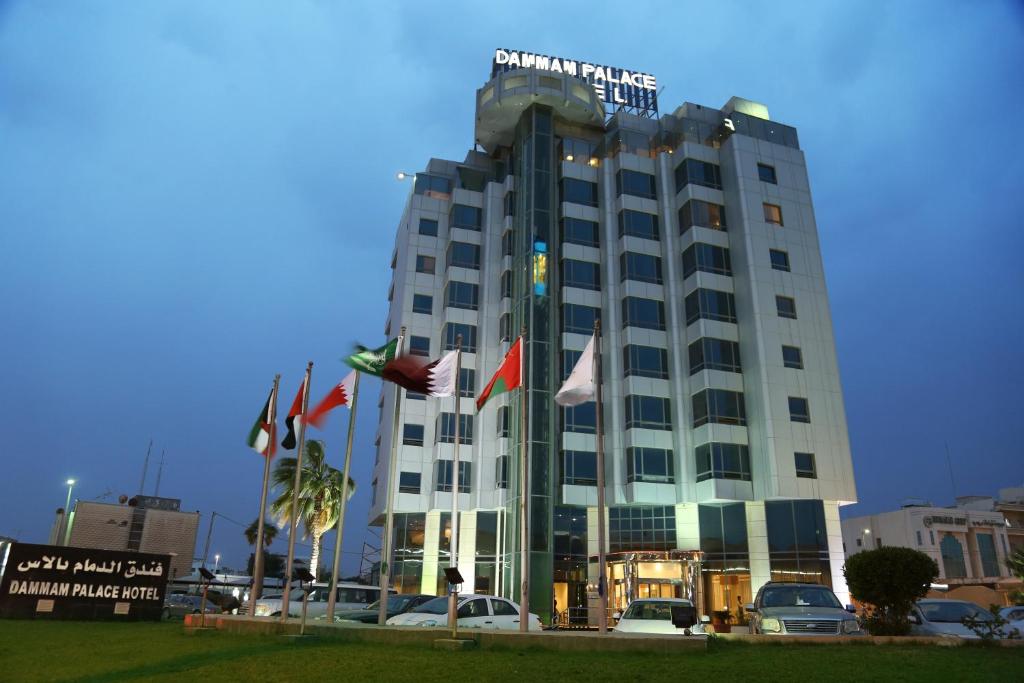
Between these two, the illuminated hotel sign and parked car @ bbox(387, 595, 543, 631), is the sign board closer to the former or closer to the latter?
the illuminated hotel sign

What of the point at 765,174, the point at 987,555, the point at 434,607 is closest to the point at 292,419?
the point at 434,607

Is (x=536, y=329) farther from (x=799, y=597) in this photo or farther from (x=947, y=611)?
(x=947, y=611)

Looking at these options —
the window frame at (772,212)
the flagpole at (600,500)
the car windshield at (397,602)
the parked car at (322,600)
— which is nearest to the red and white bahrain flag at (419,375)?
the flagpole at (600,500)

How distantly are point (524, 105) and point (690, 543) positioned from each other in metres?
32.5

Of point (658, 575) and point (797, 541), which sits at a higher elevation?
point (797, 541)

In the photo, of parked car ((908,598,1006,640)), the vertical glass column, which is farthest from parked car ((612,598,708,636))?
the vertical glass column

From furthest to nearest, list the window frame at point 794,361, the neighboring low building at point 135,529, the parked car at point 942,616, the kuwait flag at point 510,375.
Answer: the neighboring low building at point 135,529
the window frame at point 794,361
the kuwait flag at point 510,375
the parked car at point 942,616

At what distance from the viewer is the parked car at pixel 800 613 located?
57.2 feet

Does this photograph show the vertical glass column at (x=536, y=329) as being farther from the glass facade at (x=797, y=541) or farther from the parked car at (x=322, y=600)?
the parked car at (x=322, y=600)

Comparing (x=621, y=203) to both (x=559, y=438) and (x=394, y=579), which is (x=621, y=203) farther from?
(x=394, y=579)

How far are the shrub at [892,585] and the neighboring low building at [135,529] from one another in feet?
266

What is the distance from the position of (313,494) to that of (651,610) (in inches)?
1087

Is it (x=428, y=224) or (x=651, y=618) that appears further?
(x=428, y=224)

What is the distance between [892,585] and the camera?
17875 mm
